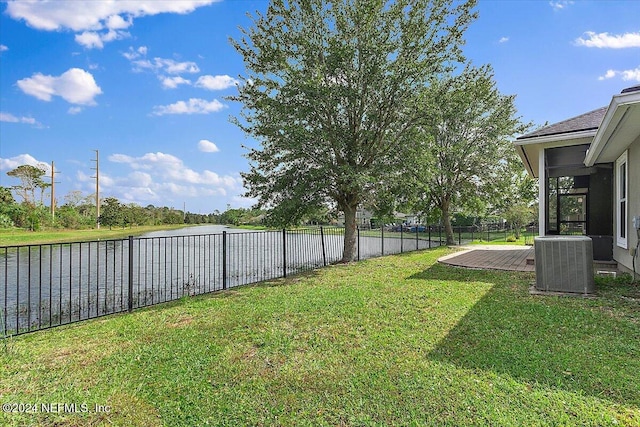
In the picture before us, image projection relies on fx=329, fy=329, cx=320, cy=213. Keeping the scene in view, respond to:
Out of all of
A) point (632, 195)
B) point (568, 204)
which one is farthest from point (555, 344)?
point (568, 204)

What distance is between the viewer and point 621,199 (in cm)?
662

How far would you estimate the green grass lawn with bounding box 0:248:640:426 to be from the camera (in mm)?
2307

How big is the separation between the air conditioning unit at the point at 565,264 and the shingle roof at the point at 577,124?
3241 millimetres

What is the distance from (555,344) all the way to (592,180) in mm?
6958

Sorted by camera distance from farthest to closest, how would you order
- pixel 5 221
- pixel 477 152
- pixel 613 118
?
pixel 5 221
pixel 477 152
pixel 613 118

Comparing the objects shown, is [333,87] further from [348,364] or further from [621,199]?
[348,364]

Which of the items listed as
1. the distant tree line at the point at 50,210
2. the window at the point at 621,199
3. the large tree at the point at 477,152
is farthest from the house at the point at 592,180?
the distant tree line at the point at 50,210

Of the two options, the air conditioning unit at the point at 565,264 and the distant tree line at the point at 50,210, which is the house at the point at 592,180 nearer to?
the air conditioning unit at the point at 565,264

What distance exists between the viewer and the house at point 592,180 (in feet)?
18.6

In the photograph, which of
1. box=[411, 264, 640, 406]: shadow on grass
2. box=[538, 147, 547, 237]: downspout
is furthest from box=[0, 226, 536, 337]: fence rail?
box=[538, 147, 547, 237]: downspout

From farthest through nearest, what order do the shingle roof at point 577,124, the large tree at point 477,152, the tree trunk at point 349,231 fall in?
the large tree at point 477,152, the tree trunk at point 349,231, the shingle roof at point 577,124

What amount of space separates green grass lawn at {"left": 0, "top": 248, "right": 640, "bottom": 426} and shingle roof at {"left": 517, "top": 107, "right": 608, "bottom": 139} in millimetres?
3687

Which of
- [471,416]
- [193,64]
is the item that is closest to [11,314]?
[471,416]

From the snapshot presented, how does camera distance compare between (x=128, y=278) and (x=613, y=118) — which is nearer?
(x=613, y=118)
